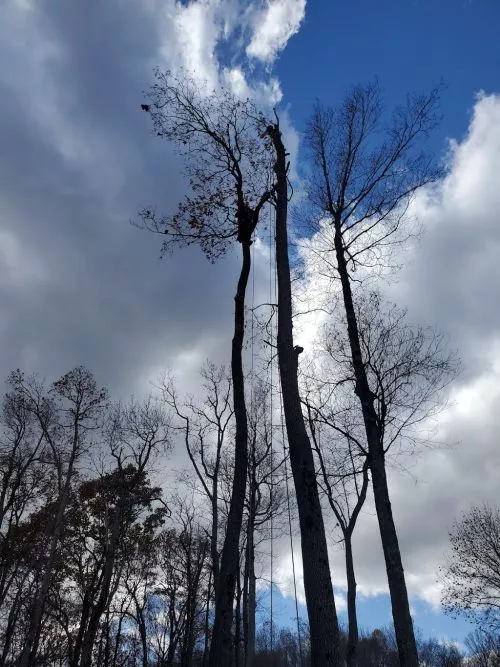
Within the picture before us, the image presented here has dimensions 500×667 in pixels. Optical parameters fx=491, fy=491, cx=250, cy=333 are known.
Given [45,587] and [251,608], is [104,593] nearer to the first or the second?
[45,587]

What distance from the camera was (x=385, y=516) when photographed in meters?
9.42

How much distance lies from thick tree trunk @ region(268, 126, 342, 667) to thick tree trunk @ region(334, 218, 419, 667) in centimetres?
255

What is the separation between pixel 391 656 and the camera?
71.7 m

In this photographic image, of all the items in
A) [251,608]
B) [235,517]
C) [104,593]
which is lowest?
[235,517]

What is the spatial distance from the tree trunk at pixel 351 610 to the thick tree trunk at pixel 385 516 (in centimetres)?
825

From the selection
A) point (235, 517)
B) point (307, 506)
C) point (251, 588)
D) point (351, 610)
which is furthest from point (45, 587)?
point (307, 506)

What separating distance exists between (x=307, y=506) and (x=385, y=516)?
3.04 meters

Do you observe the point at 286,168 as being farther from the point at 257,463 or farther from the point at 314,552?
the point at 257,463

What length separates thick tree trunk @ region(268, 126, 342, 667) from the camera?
631 centimetres

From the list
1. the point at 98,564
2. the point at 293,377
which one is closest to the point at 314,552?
the point at 293,377

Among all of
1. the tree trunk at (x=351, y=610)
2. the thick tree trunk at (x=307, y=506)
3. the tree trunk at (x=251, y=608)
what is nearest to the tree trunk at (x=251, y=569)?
the tree trunk at (x=251, y=608)

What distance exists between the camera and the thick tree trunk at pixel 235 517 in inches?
315

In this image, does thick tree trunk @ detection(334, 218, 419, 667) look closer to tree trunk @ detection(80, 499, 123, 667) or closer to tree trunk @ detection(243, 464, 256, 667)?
tree trunk @ detection(243, 464, 256, 667)

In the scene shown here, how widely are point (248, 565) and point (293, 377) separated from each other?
14.5 m
